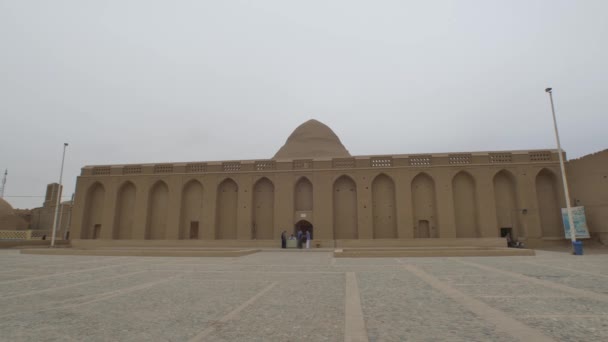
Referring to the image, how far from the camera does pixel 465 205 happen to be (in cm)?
2372

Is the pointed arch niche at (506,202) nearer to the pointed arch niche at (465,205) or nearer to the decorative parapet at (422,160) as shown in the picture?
the pointed arch niche at (465,205)

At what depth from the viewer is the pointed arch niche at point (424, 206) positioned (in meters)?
23.7

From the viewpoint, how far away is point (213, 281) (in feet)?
26.2

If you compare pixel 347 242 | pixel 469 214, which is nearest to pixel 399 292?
pixel 347 242

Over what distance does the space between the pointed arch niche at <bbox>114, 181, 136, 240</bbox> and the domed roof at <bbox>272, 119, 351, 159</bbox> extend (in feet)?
42.2

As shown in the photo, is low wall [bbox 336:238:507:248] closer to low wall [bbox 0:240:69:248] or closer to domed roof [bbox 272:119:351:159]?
domed roof [bbox 272:119:351:159]

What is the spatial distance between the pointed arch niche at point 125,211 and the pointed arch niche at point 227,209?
7.32 m

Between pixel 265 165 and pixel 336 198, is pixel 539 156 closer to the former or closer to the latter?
pixel 336 198

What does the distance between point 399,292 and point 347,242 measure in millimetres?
14989

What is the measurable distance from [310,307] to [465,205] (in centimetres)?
2173

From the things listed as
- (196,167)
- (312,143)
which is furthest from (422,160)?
(196,167)

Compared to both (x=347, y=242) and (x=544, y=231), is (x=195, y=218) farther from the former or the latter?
(x=544, y=231)

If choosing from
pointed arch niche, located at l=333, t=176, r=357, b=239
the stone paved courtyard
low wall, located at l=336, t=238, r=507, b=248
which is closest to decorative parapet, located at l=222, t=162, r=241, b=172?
pointed arch niche, located at l=333, t=176, r=357, b=239

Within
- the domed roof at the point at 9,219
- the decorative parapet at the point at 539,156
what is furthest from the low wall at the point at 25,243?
the decorative parapet at the point at 539,156
